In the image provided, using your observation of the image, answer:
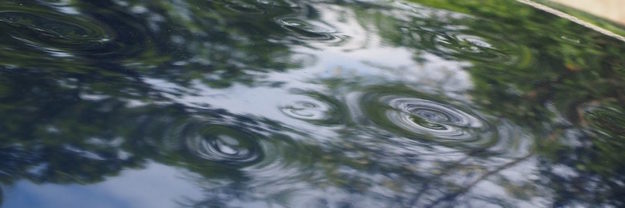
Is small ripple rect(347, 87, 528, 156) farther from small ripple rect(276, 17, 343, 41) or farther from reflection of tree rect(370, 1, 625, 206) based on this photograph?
small ripple rect(276, 17, 343, 41)

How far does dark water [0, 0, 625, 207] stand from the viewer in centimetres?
209

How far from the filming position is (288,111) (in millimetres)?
2537

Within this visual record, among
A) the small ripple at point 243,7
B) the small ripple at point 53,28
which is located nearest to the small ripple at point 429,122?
the small ripple at point 243,7

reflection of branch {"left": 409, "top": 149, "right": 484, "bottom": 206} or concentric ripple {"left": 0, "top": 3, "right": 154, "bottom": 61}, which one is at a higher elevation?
concentric ripple {"left": 0, "top": 3, "right": 154, "bottom": 61}

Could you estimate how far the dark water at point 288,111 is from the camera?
6.84 feet

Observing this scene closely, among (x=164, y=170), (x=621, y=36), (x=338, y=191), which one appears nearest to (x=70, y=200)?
(x=164, y=170)

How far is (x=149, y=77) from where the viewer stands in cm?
252

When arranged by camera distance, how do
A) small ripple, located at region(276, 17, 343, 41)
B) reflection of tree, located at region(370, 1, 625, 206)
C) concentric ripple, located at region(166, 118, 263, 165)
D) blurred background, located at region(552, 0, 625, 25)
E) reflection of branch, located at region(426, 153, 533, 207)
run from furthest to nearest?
blurred background, located at region(552, 0, 625, 25) < small ripple, located at region(276, 17, 343, 41) < reflection of tree, located at region(370, 1, 625, 206) < reflection of branch, located at region(426, 153, 533, 207) < concentric ripple, located at region(166, 118, 263, 165)

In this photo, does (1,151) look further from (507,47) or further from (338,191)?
(507,47)

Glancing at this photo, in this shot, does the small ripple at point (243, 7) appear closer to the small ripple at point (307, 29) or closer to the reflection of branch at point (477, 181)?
the small ripple at point (307, 29)

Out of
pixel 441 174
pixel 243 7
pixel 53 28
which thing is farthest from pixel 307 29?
pixel 441 174

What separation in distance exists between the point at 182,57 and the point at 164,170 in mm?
682

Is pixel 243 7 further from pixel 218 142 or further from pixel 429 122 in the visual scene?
pixel 218 142

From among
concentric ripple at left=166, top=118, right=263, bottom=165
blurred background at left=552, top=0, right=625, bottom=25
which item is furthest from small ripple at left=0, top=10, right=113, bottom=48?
blurred background at left=552, top=0, right=625, bottom=25
